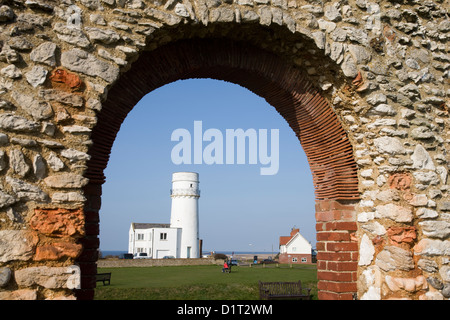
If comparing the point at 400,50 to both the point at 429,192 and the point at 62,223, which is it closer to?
the point at 429,192

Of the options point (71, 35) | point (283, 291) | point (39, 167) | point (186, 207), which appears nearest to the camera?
point (39, 167)

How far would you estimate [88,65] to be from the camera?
10.6 feet

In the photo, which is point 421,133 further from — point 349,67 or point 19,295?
point 19,295

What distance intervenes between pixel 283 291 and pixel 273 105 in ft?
27.9

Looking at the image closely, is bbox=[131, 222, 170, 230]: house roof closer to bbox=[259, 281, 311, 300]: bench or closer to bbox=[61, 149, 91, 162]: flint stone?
bbox=[259, 281, 311, 300]: bench

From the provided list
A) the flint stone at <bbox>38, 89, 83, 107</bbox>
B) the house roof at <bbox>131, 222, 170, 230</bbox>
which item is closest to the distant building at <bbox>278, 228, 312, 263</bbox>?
the house roof at <bbox>131, 222, 170, 230</bbox>

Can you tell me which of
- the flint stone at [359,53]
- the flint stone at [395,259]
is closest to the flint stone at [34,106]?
the flint stone at [359,53]

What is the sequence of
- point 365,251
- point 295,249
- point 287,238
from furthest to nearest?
point 287,238 < point 295,249 < point 365,251

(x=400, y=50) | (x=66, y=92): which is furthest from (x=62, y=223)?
(x=400, y=50)

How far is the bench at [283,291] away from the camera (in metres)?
11.5

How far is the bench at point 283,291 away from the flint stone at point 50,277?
9274 mm

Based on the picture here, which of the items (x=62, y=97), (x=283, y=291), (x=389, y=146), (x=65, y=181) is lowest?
(x=283, y=291)

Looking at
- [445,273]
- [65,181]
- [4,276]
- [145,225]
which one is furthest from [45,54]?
[145,225]

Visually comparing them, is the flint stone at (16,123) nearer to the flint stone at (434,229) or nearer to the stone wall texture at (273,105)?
the stone wall texture at (273,105)
